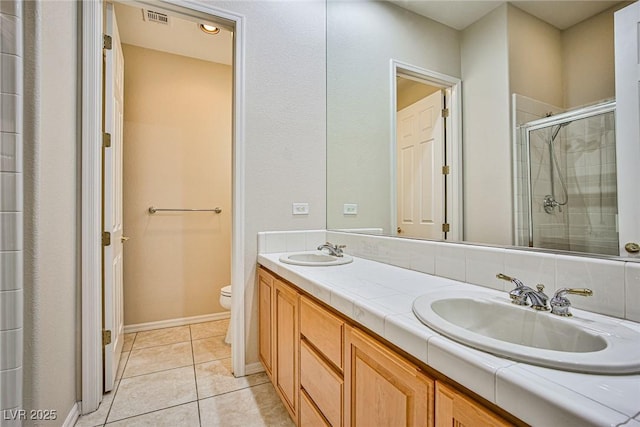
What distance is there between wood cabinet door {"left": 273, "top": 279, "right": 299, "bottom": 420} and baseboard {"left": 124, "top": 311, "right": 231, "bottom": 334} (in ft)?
5.10

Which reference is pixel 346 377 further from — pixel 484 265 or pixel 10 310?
pixel 10 310

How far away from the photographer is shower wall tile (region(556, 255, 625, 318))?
755mm

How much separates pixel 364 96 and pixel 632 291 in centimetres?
165

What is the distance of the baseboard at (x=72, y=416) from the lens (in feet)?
4.49

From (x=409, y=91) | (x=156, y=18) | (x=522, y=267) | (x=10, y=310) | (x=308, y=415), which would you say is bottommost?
(x=308, y=415)

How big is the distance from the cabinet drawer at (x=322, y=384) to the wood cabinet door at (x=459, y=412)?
1.39ft

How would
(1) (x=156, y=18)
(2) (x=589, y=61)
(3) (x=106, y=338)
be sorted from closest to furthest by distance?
(2) (x=589, y=61) → (3) (x=106, y=338) → (1) (x=156, y=18)

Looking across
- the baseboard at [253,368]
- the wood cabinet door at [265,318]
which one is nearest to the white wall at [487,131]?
the wood cabinet door at [265,318]

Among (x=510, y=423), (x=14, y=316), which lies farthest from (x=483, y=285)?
(x=14, y=316)

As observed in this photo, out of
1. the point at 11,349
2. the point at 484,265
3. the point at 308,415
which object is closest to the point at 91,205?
the point at 11,349

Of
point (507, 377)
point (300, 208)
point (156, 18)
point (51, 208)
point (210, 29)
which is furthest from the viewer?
point (210, 29)

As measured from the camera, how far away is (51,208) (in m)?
1.20

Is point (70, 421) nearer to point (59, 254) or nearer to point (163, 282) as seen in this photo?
point (59, 254)

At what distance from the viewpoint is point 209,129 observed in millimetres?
2898
